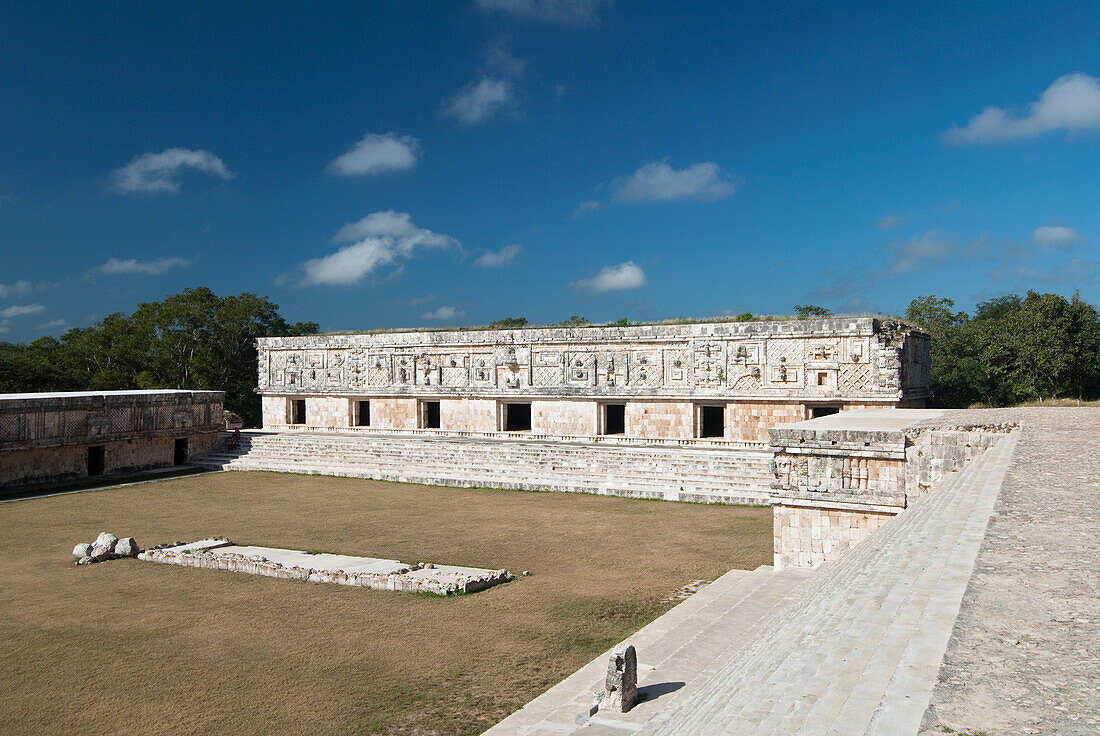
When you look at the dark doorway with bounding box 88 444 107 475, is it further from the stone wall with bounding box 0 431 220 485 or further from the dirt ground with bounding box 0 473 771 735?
the dirt ground with bounding box 0 473 771 735

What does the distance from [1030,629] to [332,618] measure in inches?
263

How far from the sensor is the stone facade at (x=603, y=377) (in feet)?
55.7

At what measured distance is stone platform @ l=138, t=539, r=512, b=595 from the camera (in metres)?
8.40

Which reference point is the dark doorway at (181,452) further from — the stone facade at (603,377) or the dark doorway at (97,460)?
the stone facade at (603,377)

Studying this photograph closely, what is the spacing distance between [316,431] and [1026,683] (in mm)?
23909

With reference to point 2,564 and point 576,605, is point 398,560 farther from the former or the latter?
point 2,564

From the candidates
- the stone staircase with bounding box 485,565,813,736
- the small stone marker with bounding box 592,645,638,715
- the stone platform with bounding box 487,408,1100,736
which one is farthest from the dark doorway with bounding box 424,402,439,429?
the small stone marker with bounding box 592,645,638,715

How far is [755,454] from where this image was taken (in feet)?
51.8

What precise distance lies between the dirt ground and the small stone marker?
2.46 ft

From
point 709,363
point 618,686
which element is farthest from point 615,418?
point 618,686

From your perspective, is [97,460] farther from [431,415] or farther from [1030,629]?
[1030,629]

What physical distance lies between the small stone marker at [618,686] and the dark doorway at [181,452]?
20.4 metres

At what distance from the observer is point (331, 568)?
9062 mm

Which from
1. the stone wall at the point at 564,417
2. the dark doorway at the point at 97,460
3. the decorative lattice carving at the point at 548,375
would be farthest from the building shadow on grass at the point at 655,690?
the dark doorway at the point at 97,460
